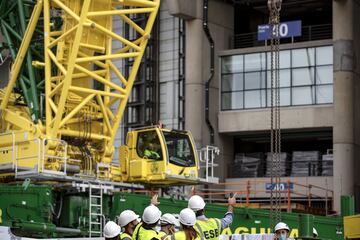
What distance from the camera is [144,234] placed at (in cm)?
1268

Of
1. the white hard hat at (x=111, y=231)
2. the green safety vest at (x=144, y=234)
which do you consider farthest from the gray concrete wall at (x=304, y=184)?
the green safety vest at (x=144, y=234)

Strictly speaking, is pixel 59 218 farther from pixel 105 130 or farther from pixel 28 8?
pixel 28 8

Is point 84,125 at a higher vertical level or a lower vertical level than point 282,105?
lower

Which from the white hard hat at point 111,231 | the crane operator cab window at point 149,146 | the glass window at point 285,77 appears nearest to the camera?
the white hard hat at point 111,231

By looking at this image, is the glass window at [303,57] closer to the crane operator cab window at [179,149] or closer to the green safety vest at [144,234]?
the crane operator cab window at [179,149]

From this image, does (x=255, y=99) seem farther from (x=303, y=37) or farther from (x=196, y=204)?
(x=196, y=204)

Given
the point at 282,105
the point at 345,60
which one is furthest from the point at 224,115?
the point at 345,60

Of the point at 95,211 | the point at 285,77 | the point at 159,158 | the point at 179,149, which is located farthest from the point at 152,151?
the point at 285,77

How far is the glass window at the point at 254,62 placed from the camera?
53.0 m

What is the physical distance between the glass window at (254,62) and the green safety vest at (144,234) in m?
40.7

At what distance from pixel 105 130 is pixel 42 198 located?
712 cm

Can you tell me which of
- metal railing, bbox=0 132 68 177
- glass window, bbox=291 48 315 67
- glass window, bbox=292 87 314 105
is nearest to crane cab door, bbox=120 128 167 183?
metal railing, bbox=0 132 68 177

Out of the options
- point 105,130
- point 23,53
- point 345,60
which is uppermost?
point 345,60

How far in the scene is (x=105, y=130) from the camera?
1240 inches
